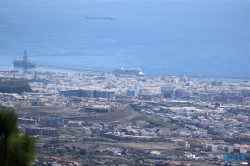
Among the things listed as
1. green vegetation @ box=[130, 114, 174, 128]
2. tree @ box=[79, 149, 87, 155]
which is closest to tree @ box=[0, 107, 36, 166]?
tree @ box=[79, 149, 87, 155]

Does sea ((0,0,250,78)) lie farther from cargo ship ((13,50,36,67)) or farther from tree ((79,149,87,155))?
tree ((79,149,87,155))

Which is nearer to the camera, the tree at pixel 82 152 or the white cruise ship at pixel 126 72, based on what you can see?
the tree at pixel 82 152

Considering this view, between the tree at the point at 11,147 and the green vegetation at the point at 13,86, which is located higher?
the green vegetation at the point at 13,86

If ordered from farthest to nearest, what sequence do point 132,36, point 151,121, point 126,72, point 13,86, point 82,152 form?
point 132,36 < point 126,72 < point 13,86 < point 151,121 < point 82,152

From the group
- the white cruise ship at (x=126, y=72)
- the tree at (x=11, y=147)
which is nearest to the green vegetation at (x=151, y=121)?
the white cruise ship at (x=126, y=72)

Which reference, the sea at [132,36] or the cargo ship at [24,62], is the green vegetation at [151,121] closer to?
the sea at [132,36]

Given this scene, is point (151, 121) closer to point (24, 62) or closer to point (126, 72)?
point (126, 72)

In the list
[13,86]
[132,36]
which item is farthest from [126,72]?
[132,36]

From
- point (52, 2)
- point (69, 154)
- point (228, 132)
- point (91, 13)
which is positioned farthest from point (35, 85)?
point (52, 2)
